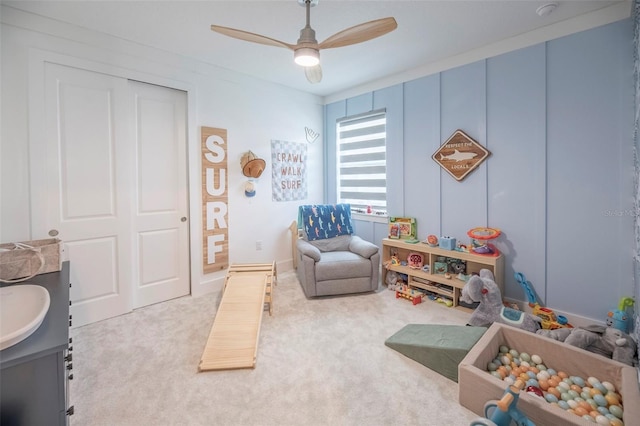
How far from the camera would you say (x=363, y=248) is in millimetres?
3396

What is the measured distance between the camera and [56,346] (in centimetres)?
91

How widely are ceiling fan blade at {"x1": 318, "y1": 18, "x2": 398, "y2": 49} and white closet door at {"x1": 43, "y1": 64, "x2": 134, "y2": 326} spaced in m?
2.12

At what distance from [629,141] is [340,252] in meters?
2.68

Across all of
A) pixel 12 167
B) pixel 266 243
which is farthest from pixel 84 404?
pixel 266 243

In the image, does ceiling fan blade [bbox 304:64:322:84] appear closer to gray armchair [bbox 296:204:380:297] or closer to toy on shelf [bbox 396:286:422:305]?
gray armchair [bbox 296:204:380:297]

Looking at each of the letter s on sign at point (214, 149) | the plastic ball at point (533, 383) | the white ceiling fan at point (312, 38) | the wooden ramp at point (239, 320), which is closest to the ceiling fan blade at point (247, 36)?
the white ceiling fan at point (312, 38)

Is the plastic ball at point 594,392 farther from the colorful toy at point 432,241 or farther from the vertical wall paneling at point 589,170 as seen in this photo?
the colorful toy at point 432,241

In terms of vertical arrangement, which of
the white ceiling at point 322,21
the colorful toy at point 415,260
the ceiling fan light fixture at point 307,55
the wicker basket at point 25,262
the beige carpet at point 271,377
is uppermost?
the white ceiling at point 322,21

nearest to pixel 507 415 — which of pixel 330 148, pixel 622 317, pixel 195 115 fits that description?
pixel 622 317

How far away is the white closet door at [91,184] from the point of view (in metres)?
2.51

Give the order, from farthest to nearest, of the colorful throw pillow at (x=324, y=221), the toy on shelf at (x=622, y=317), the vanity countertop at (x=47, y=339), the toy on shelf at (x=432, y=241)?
1. the colorful throw pillow at (x=324, y=221)
2. the toy on shelf at (x=432, y=241)
3. the toy on shelf at (x=622, y=317)
4. the vanity countertop at (x=47, y=339)

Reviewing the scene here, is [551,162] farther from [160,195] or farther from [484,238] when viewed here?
[160,195]

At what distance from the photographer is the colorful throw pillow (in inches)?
149

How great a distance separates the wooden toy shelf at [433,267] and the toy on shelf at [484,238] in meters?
0.06
